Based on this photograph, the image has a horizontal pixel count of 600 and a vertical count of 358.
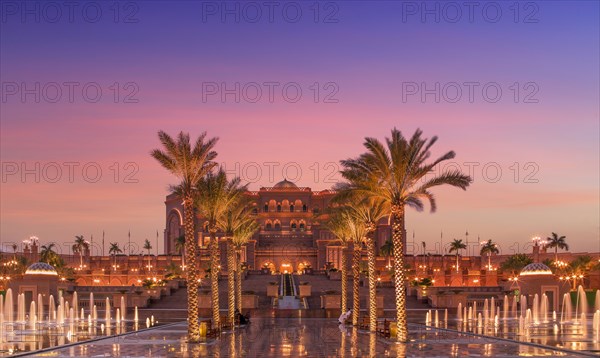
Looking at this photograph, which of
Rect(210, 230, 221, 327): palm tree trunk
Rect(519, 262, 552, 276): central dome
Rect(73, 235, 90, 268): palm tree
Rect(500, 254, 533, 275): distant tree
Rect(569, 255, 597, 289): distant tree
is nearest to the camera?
Rect(210, 230, 221, 327): palm tree trunk

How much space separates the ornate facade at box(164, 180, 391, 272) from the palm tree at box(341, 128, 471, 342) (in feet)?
283

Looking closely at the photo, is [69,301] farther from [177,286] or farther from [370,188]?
[370,188]

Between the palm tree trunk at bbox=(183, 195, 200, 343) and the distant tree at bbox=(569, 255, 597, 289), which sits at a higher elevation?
the palm tree trunk at bbox=(183, 195, 200, 343)

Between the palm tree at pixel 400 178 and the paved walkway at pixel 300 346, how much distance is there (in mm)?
2446

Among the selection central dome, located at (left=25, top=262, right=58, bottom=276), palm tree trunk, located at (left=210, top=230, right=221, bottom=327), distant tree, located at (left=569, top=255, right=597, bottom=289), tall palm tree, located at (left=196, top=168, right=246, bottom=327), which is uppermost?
tall palm tree, located at (left=196, top=168, right=246, bottom=327)

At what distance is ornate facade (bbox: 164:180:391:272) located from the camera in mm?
131250

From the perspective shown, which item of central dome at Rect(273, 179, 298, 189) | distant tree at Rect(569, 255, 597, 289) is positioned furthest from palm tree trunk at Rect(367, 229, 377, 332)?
central dome at Rect(273, 179, 298, 189)

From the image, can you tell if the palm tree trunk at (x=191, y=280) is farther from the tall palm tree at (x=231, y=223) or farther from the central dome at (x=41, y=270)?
the central dome at (x=41, y=270)

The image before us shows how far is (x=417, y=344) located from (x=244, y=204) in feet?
65.6

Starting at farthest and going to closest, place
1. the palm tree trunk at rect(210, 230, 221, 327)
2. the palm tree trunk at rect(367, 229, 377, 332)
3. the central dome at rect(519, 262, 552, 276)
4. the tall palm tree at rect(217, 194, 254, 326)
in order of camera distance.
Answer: the central dome at rect(519, 262, 552, 276), the tall palm tree at rect(217, 194, 254, 326), the palm tree trunk at rect(210, 230, 221, 327), the palm tree trunk at rect(367, 229, 377, 332)

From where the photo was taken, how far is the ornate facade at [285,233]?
13125 cm

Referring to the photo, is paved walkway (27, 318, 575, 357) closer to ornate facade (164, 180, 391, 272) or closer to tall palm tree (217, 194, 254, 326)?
tall palm tree (217, 194, 254, 326)

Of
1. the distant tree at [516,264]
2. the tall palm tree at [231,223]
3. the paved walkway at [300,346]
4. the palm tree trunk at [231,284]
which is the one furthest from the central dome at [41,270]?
the distant tree at [516,264]

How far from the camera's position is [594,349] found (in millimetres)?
27828
